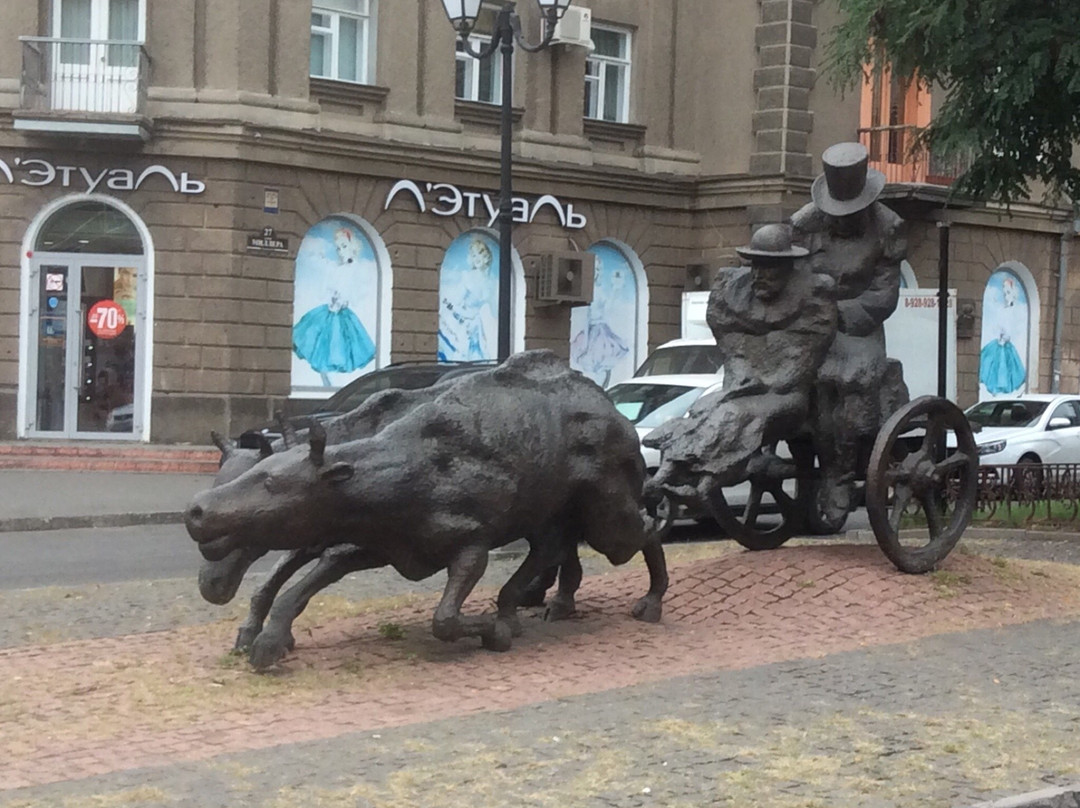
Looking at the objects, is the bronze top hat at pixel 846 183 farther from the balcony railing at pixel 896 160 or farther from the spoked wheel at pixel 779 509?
the balcony railing at pixel 896 160

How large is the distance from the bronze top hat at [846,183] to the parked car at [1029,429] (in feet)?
43.6

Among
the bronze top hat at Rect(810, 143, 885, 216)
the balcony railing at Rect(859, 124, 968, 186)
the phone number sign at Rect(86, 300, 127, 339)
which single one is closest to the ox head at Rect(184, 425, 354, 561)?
the bronze top hat at Rect(810, 143, 885, 216)

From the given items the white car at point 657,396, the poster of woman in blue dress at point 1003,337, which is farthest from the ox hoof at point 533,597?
the poster of woman in blue dress at point 1003,337

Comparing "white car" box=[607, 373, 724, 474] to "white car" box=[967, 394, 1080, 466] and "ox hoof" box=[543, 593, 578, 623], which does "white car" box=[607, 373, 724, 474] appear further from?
"ox hoof" box=[543, 593, 578, 623]

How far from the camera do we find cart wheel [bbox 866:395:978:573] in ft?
31.9

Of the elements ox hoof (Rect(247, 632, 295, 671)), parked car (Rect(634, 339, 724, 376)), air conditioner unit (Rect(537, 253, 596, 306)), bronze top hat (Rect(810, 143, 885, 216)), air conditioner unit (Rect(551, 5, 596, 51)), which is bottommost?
ox hoof (Rect(247, 632, 295, 671))

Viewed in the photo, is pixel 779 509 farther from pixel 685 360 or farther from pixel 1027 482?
pixel 685 360

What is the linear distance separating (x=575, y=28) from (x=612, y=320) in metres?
4.98

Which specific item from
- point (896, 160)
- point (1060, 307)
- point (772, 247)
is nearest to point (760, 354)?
point (772, 247)

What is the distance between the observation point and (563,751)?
20.7ft

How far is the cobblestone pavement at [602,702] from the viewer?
19.3ft

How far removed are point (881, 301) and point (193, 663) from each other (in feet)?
15.9

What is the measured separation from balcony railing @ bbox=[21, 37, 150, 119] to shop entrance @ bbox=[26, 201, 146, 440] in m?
1.51

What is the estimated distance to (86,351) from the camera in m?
25.0
